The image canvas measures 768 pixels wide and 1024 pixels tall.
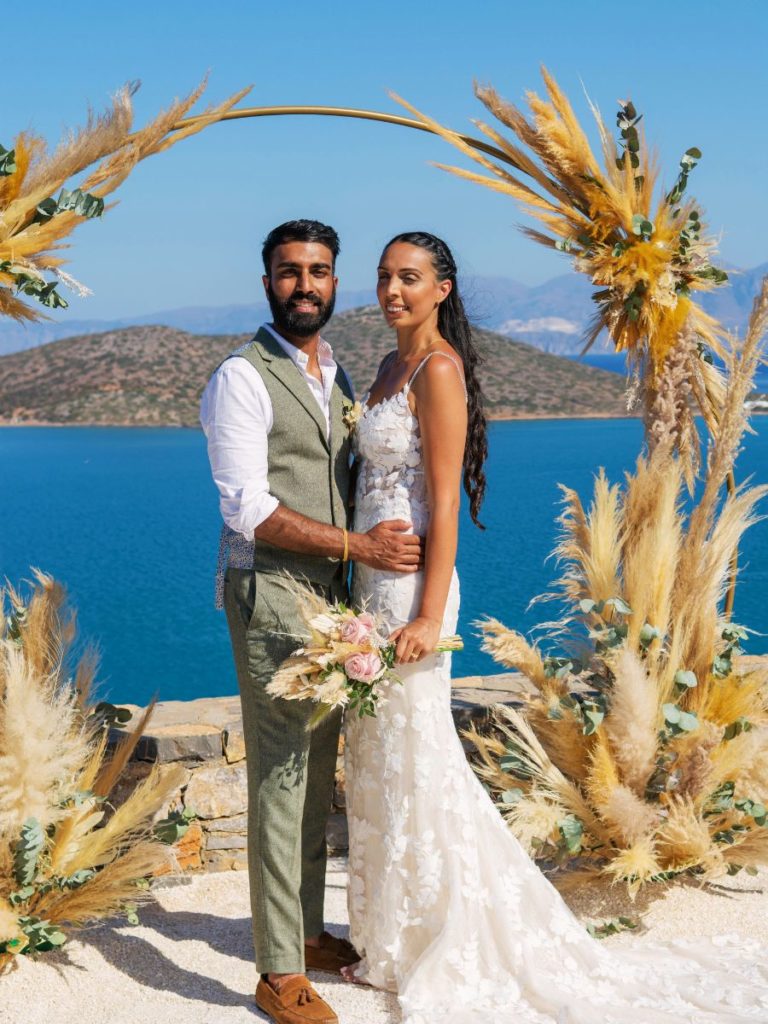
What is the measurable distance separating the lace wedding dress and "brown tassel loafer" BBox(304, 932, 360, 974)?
12cm

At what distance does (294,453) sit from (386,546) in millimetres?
348

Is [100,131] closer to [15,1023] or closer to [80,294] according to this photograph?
[80,294]

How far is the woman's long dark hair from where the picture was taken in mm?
3123

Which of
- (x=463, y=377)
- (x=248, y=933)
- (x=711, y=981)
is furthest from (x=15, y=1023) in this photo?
(x=463, y=377)

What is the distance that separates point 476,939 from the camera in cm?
306

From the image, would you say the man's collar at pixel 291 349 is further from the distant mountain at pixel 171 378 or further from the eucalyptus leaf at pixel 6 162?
the distant mountain at pixel 171 378

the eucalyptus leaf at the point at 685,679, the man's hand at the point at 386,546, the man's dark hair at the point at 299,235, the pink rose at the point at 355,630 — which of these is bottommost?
the eucalyptus leaf at the point at 685,679

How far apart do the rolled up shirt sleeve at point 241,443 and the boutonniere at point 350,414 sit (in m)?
0.25

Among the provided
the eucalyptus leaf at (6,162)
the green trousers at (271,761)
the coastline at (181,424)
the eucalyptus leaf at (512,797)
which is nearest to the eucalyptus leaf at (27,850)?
the green trousers at (271,761)

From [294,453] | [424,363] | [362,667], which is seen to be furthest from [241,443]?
[362,667]

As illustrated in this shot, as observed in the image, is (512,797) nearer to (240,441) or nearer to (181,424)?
(240,441)

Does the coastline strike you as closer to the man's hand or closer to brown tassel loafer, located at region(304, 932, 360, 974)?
brown tassel loafer, located at region(304, 932, 360, 974)

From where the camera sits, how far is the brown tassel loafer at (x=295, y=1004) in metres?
2.94

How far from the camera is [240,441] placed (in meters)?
2.91
